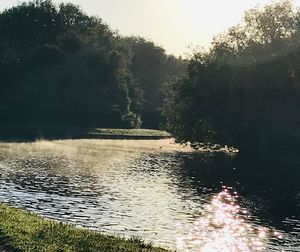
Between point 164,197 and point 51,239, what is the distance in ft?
77.1

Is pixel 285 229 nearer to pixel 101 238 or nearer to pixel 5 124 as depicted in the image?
pixel 101 238

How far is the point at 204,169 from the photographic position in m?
73.5

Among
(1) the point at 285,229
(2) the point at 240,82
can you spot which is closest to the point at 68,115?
(2) the point at 240,82

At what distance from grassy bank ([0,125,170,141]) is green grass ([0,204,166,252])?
259 feet

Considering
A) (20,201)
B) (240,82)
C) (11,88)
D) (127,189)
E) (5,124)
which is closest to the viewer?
(20,201)

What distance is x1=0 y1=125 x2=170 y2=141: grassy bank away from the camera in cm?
11382

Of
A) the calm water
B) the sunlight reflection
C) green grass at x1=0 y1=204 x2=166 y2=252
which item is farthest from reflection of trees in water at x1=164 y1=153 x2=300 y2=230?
green grass at x1=0 y1=204 x2=166 y2=252

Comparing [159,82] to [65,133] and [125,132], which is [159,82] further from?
[65,133]

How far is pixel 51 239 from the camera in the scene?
26.2 metres

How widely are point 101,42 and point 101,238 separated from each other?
435 feet

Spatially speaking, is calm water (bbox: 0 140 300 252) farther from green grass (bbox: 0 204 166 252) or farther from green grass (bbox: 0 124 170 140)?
green grass (bbox: 0 124 170 140)

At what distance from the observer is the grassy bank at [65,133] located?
373 feet

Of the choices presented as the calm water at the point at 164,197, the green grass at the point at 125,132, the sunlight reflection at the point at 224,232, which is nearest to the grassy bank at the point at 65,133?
the green grass at the point at 125,132

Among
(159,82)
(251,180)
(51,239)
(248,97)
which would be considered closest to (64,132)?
(248,97)
